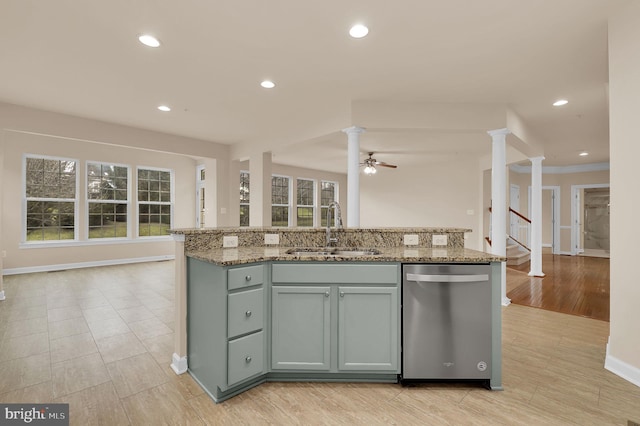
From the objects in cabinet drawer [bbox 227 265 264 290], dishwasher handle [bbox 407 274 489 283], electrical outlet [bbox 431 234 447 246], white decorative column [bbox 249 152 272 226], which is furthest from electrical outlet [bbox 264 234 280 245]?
white decorative column [bbox 249 152 272 226]

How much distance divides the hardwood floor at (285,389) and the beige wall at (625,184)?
0.31 meters

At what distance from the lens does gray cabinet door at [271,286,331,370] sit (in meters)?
2.13

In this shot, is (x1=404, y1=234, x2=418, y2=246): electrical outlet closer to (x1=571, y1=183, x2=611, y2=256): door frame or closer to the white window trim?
the white window trim

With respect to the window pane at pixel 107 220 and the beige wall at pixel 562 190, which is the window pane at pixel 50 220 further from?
the beige wall at pixel 562 190

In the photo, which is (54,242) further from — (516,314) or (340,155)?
(516,314)

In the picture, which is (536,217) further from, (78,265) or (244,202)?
(78,265)

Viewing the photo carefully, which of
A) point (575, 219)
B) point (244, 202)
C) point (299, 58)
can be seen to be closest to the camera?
point (299, 58)

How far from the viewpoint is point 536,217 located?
5711 millimetres

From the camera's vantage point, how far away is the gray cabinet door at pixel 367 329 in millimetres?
2119

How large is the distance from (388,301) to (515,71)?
2680mm

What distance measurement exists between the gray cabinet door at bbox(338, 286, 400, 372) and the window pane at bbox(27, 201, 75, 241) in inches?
263

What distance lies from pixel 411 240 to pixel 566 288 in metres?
3.87

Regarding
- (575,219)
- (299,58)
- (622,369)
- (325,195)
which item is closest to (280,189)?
(325,195)

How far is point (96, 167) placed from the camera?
6660 mm
